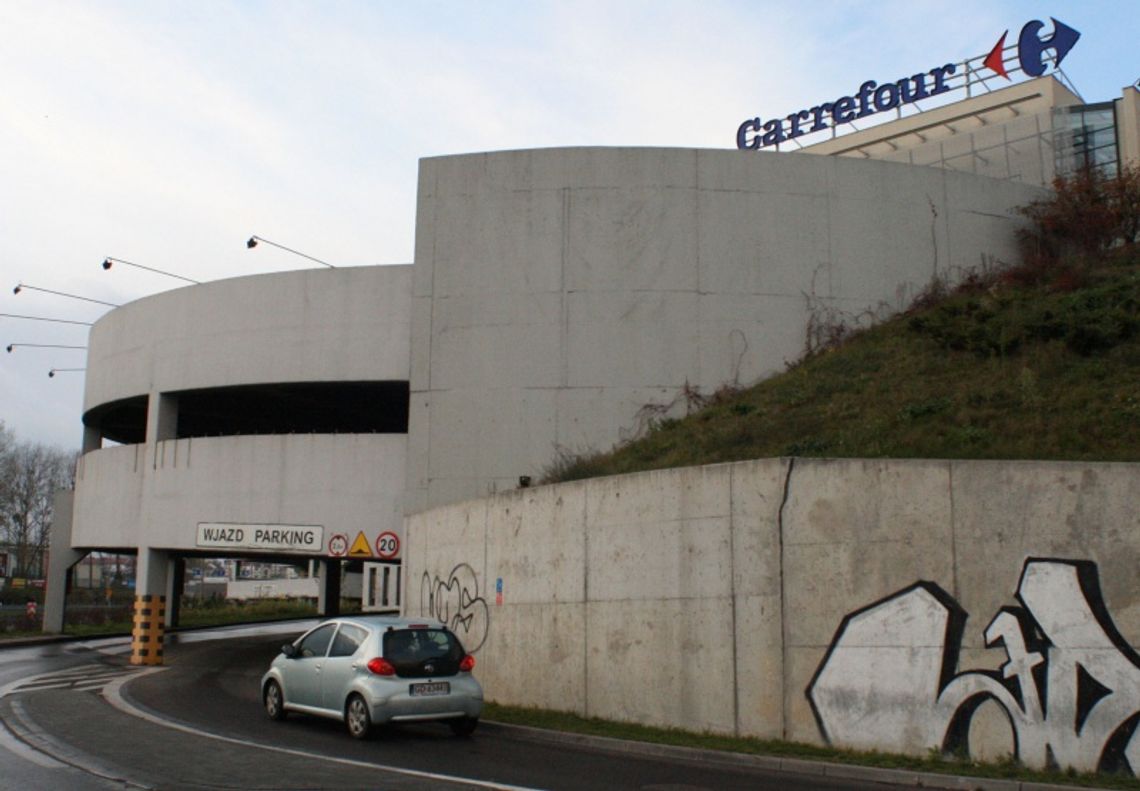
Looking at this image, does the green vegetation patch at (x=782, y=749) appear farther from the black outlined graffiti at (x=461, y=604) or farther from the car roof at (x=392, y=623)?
the black outlined graffiti at (x=461, y=604)

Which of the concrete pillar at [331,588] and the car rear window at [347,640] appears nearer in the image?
the car rear window at [347,640]

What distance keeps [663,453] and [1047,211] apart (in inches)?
535

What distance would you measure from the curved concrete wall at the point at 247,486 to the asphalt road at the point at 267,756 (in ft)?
26.5

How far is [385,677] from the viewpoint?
13.2 m

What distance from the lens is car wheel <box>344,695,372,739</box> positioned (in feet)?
43.1

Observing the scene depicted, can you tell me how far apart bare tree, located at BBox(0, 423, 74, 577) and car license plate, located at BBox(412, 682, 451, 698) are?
3229 inches

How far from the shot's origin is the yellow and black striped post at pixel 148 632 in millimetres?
24484

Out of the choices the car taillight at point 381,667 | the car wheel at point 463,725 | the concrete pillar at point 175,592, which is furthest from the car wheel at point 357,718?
the concrete pillar at point 175,592

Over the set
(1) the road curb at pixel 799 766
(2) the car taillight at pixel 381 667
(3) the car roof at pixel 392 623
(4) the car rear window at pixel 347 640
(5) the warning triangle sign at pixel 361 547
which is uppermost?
(5) the warning triangle sign at pixel 361 547

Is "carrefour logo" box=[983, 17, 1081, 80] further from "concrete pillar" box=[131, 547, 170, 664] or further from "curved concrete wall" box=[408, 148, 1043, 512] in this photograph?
"concrete pillar" box=[131, 547, 170, 664]

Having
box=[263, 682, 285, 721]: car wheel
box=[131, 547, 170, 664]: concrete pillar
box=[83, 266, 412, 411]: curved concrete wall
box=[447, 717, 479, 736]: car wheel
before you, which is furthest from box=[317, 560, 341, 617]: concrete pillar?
box=[447, 717, 479, 736]: car wheel

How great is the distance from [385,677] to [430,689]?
0.59 m

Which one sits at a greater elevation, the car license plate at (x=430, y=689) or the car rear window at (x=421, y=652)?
the car rear window at (x=421, y=652)

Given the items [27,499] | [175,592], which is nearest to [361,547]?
[175,592]
